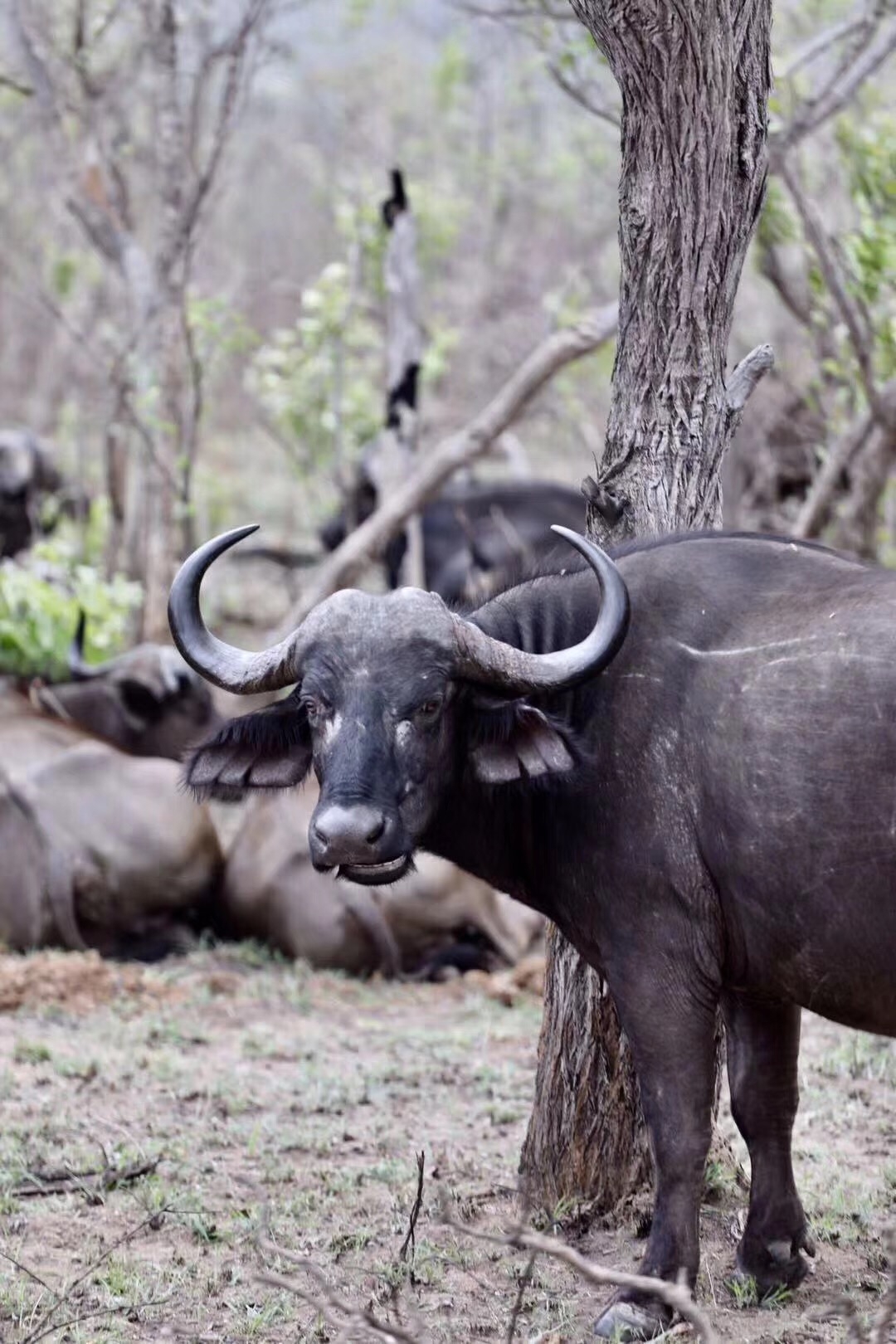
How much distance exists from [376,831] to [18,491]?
32.8 feet

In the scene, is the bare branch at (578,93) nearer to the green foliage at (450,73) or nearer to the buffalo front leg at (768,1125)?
the buffalo front leg at (768,1125)

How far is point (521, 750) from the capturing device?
4.23 m

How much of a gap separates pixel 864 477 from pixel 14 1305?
24.5 ft

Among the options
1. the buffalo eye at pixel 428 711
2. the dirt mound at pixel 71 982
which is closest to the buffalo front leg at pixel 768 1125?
the buffalo eye at pixel 428 711

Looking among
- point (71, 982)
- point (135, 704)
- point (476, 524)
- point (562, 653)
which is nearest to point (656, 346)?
point (562, 653)

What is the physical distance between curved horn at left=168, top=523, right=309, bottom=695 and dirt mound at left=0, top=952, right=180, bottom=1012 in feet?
10.8

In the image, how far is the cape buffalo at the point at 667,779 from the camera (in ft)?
12.7

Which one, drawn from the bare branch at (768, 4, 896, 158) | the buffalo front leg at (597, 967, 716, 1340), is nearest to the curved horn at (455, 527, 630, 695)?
the buffalo front leg at (597, 967, 716, 1340)

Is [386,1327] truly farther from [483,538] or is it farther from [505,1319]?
[483,538]

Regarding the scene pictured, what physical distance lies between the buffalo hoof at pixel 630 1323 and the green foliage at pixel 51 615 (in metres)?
5.71

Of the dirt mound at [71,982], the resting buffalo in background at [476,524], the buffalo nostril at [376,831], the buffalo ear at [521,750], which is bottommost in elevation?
the dirt mound at [71,982]

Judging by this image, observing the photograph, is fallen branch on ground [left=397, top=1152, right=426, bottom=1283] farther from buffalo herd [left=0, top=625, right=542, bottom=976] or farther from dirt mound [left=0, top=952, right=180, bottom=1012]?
buffalo herd [left=0, top=625, right=542, bottom=976]

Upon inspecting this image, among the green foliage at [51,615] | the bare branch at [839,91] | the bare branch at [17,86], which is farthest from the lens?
the bare branch at [17,86]

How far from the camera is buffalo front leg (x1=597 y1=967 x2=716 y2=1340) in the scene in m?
4.12
